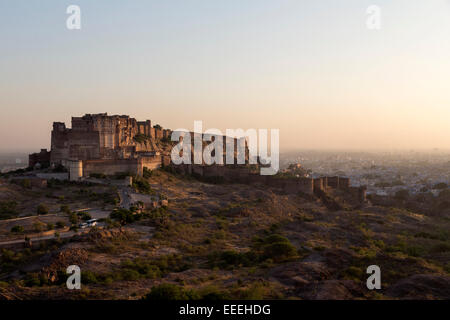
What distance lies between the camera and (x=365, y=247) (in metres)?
22.0

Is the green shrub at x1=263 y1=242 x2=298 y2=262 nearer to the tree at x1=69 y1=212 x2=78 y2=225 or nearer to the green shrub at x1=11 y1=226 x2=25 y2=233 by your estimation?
the tree at x1=69 y1=212 x2=78 y2=225

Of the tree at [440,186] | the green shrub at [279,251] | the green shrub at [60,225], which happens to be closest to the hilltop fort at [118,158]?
the green shrub at [60,225]

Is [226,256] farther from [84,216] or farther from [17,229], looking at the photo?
[17,229]

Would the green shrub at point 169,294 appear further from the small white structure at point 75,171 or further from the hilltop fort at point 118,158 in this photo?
the hilltop fort at point 118,158

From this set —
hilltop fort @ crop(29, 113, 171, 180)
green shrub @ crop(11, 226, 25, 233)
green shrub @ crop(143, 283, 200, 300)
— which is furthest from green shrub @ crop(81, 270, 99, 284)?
hilltop fort @ crop(29, 113, 171, 180)

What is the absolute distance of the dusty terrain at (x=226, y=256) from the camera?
1270 centimetres

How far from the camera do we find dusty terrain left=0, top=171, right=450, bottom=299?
500 inches

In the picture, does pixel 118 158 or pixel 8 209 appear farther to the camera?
pixel 118 158

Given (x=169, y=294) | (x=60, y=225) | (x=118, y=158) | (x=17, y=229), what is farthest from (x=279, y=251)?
(x=118, y=158)

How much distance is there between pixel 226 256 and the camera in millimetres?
17453
